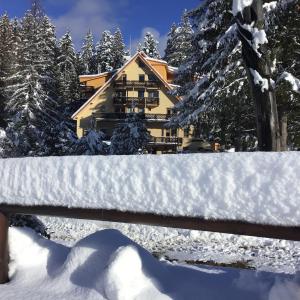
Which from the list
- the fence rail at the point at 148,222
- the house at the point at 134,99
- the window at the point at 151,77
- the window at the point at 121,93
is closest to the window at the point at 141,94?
the house at the point at 134,99

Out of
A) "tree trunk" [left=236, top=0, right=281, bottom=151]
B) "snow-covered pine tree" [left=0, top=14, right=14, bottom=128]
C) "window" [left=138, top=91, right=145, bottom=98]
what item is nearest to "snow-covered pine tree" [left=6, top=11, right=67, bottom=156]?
"snow-covered pine tree" [left=0, top=14, right=14, bottom=128]

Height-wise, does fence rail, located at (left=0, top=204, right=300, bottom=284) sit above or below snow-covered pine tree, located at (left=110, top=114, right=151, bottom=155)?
below

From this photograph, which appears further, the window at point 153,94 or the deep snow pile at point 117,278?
the window at point 153,94

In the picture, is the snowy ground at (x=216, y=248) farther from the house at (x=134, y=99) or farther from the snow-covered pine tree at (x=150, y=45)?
the snow-covered pine tree at (x=150, y=45)

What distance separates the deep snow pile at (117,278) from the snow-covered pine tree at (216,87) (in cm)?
1123

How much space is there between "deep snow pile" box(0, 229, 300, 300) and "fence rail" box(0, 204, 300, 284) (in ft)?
0.94

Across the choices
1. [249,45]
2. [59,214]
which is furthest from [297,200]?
[249,45]

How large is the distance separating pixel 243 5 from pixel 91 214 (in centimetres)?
516

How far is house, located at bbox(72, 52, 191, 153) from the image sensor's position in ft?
174

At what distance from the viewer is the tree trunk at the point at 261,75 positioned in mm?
7902

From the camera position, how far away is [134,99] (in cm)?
5388

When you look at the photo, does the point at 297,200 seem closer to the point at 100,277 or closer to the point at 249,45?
the point at 100,277

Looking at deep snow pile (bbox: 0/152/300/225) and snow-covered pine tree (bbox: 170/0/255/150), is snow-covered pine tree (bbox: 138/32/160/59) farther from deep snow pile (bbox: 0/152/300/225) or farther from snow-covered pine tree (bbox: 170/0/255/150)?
deep snow pile (bbox: 0/152/300/225)

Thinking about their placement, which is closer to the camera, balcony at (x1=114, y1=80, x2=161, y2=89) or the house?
the house
